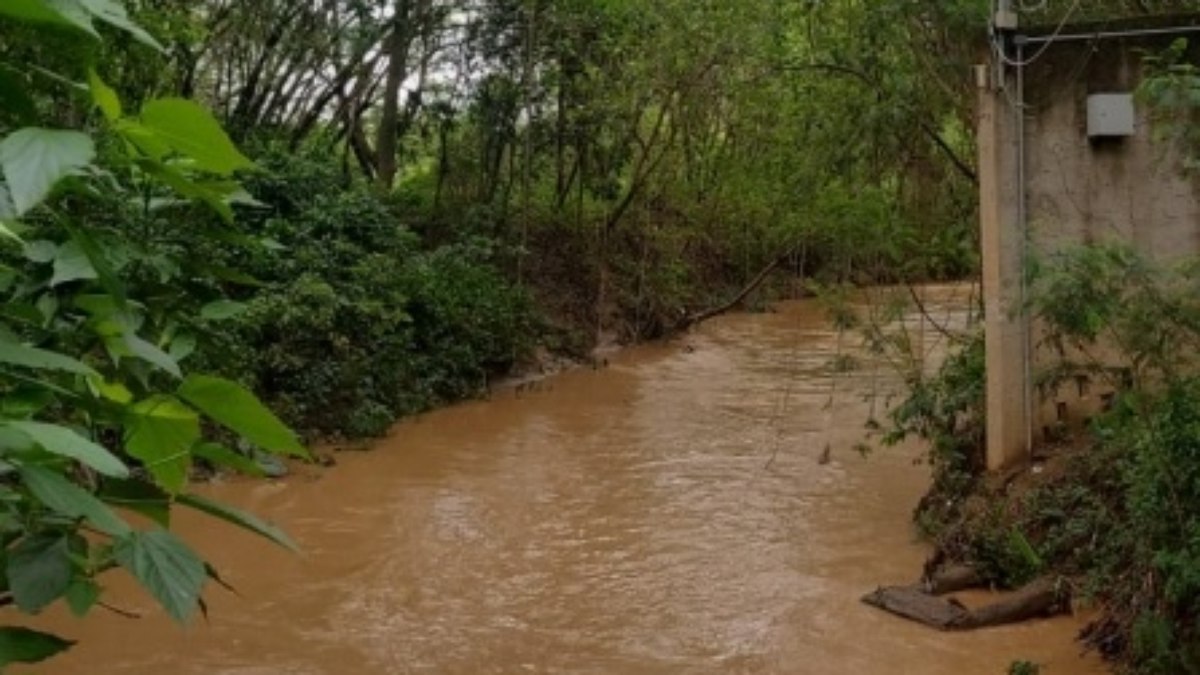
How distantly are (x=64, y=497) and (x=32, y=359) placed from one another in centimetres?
10

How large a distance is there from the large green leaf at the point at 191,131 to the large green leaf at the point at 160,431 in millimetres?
179

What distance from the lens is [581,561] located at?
6730 millimetres

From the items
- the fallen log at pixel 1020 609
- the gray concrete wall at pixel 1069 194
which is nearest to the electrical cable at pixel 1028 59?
the gray concrete wall at pixel 1069 194

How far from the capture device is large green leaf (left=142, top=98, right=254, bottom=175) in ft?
2.77

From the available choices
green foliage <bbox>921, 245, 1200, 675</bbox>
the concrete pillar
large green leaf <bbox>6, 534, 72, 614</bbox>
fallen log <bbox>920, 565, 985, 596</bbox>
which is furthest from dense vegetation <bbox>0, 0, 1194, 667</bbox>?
the concrete pillar

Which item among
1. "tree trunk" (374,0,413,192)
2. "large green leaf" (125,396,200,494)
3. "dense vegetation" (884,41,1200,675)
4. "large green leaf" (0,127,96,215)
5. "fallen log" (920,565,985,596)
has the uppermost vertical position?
"tree trunk" (374,0,413,192)

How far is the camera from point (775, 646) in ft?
17.7

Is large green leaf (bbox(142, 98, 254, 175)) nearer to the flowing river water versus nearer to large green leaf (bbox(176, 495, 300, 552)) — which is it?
large green leaf (bbox(176, 495, 300, 552))

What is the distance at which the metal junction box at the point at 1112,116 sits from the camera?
250 inches

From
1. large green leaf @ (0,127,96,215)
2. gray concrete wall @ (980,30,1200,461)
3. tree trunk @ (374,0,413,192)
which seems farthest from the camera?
tree trunk @ (374,0,413,192)

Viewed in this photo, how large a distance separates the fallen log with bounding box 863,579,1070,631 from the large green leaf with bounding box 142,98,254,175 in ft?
16.8

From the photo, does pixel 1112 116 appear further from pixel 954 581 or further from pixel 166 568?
pixel 166 568

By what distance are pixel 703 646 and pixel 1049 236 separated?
295 cm

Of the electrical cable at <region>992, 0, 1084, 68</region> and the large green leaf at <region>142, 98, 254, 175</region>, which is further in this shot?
the electrical cable at <region>992, 0, 1084, 68</region>
